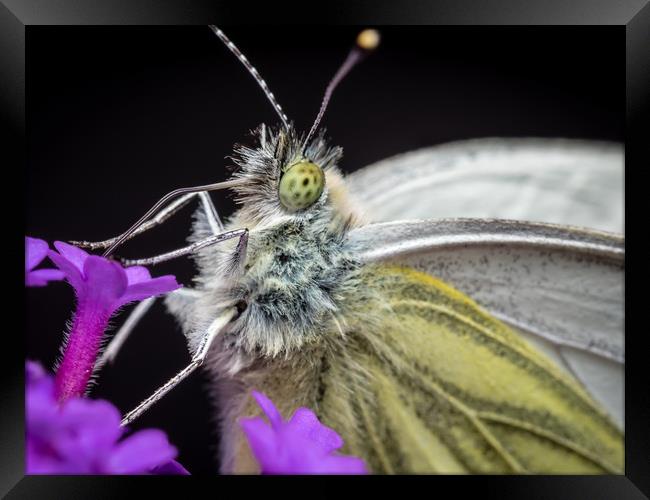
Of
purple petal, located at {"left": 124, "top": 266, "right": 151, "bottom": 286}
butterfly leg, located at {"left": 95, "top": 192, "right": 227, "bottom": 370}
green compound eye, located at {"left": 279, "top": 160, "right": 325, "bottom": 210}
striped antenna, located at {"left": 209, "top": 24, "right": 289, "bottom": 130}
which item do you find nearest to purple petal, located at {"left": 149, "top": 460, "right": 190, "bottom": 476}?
purple petal, located at {"left": 124, "top": 266, "right": 151, "bottom": 286}

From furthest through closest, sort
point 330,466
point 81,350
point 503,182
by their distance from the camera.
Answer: point 503,182
point 81,350
point 330,466

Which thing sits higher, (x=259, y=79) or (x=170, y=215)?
(x=259, y=79)

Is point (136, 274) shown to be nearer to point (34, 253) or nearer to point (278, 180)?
point (34, 253)

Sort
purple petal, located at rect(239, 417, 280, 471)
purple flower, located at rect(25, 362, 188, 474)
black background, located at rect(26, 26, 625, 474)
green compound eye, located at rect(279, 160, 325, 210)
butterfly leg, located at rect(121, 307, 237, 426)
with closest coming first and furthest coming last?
purple flower, located at rect(25, 362, 188, 474)
purple petal, located at rect(239, 417, 280, 471)
butterfly leg, located at rect(121, 307, 237, 426)
green compound eye, located at rect(279, 160, 325, 210)
black background, located at rect(26, 26, 625, 474)

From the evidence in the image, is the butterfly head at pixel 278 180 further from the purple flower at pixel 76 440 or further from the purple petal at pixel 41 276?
the purple flower at pixel 76 440

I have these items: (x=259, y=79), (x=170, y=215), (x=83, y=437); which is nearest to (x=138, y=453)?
(x=83, y=437)

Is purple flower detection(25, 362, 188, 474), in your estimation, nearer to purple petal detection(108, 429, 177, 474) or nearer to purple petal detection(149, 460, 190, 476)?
purple petal detection(108, 429, 177, 474)

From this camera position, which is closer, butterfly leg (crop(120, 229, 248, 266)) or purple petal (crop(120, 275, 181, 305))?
purple petal (crop(120, 275, 181, 305))
